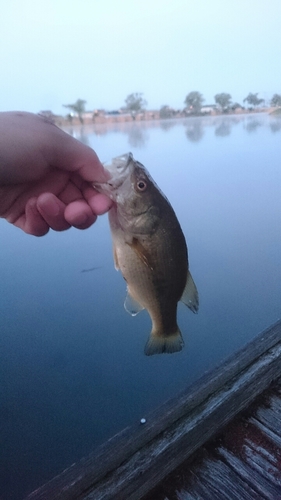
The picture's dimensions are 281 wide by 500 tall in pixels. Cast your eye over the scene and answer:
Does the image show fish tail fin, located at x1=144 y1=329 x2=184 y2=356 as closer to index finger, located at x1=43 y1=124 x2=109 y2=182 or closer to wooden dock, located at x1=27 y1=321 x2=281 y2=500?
index finger, located at x1=43 y1=124 x2=109 y2=182

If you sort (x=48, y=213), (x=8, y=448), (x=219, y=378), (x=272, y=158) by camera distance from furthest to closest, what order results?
(x=272, y=158)
(x=8, y=448)
(x=219, y=378)
(x=48, y=213)

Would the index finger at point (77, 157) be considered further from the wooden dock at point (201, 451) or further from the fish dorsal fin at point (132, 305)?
the wooden dock at point (201, 451)

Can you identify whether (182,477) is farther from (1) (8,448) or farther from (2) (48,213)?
(2) (48,213)

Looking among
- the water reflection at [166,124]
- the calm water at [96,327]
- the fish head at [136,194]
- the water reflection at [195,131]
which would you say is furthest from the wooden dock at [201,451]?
the water reflection at [166,124]

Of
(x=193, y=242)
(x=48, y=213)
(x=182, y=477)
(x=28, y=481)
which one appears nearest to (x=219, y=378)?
(x=182, y=477)

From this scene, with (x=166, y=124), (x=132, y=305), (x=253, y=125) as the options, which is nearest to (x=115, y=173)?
(x=132, y=305)

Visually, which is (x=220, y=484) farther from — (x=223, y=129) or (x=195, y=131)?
(x=223, y=129)

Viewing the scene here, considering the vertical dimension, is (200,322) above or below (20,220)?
below
